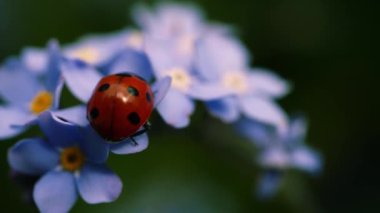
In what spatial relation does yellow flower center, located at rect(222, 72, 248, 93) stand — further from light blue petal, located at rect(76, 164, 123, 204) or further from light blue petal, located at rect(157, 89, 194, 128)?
light blue petal, located at rect(76, 164, 123, 204)

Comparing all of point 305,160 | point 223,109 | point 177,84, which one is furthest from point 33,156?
point 305,160

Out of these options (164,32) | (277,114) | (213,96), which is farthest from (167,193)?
(213,96)

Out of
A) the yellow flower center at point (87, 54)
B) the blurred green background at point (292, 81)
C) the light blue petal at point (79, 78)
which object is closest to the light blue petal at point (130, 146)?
the light blue petal at point (79, 78)

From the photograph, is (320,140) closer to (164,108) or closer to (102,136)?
(164,108)

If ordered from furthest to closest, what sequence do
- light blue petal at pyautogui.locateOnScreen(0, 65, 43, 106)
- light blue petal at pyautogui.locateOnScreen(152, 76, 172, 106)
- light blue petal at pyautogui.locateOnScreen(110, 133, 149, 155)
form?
light blue petal at pyautogui.locateOnScreen(0, 65, 43, 106) → light blue petal at pyautogui.locateOnScreen(152, 76, 172, 106) → light blue petal at pyautogui.locateOnScreen(110, 133, 149, 155)

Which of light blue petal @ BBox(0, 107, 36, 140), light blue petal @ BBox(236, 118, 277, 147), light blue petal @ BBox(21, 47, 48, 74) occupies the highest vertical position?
light blue petal @ BBox(236, 118, 277, 147)

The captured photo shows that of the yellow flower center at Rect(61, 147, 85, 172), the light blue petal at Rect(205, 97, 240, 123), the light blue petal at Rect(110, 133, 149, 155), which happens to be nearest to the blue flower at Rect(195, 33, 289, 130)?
the light blue petal at Rect(205, 97, 240, 123)
